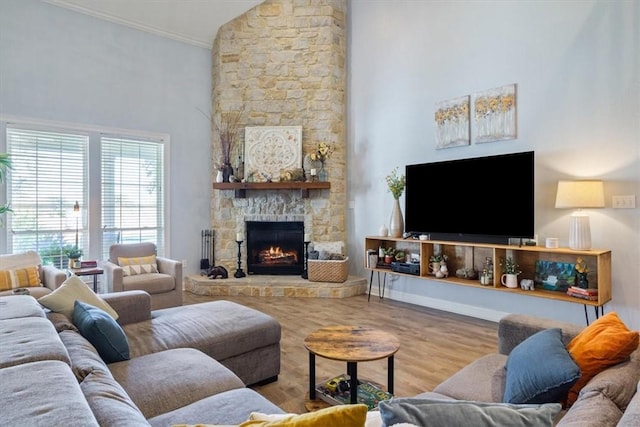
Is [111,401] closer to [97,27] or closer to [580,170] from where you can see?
[580,170]

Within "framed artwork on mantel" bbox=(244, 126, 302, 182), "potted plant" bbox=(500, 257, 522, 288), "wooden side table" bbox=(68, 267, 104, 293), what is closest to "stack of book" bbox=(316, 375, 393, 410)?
"potted plant" bbox=(500, 257, 522, 288)

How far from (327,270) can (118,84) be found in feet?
12.7

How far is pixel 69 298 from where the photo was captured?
2.32m

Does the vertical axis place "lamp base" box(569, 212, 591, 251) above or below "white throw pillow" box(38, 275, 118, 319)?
above

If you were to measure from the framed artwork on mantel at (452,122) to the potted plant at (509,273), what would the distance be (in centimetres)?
140

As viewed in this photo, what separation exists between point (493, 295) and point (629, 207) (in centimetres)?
152

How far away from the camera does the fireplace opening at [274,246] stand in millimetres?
5855

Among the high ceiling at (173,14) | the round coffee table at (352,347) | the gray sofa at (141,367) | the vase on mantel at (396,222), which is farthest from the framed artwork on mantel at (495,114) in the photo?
the high ceiling at (173,14)

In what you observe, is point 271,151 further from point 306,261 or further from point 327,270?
point 327,270

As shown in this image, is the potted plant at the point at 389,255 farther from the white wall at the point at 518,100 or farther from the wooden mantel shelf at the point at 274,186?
the wooden mantel shelf at the point at 274,186

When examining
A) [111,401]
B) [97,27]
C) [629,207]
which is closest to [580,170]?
[629,207]

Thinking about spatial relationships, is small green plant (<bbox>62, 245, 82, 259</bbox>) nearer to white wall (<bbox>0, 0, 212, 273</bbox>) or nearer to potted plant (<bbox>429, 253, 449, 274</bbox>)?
white wall (<bbox>0, 0, 212, 273</bbox>)

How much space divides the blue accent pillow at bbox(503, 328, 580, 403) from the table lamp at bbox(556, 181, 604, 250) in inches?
79.9

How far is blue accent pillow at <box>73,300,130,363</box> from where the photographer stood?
1966 mm
